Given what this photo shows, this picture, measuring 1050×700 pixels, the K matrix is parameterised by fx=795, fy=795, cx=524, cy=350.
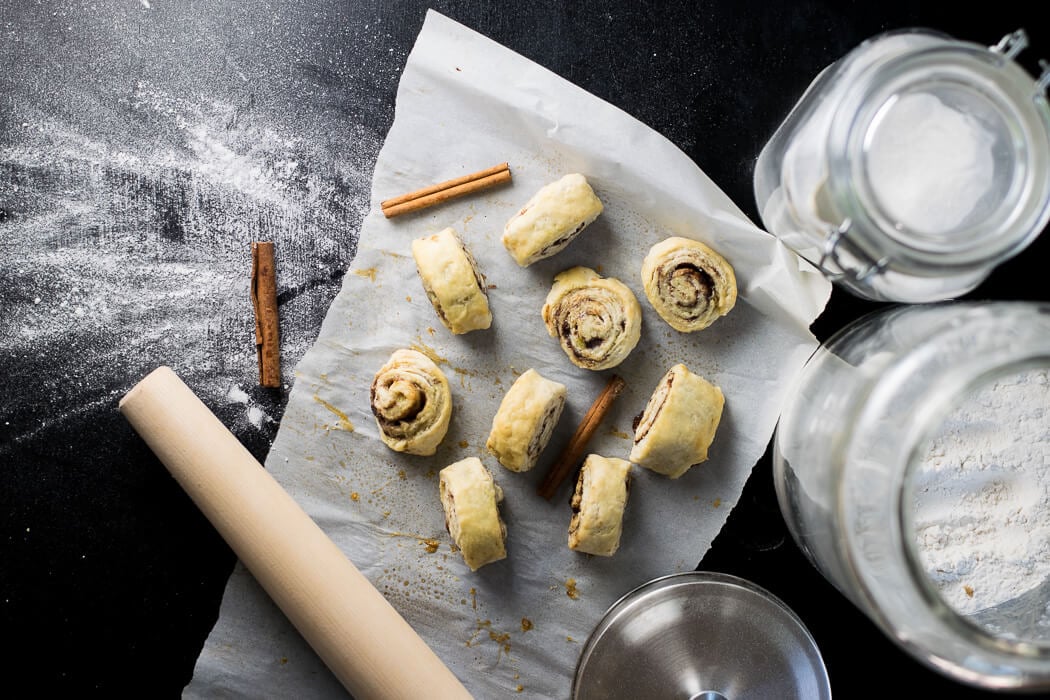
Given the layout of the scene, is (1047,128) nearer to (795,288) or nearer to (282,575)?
(795,288)

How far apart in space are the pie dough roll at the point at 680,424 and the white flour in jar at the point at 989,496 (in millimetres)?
409

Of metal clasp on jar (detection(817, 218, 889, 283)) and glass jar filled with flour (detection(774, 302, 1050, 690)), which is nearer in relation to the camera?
glass jar filled with flour (detection(774, 302, 1050, 690))

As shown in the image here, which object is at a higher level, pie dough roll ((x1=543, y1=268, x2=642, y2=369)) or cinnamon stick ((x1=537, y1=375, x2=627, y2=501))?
pie dough roll ((x1=543, y1=268, x2=642, y2=369))

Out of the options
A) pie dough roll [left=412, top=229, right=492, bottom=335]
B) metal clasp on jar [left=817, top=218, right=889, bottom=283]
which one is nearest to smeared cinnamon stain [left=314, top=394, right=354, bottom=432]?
pie dough roll [left=412, top=229, right=492, bottom=335]

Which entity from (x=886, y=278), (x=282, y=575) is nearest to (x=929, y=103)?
(x=886, y=278)

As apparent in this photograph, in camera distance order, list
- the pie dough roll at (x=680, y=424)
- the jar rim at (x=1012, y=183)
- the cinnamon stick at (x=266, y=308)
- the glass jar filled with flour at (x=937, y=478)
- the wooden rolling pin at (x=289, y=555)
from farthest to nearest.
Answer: the cinnamon stick at (x=266, y=308), the pie dough roll at (x=680, y=424), the wooden rolling pin at (x=289, y=555), the jar rim at (x=1012, y=183), the glass jar filled with flour at (x=937, y=478)

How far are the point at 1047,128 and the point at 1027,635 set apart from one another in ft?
2.92

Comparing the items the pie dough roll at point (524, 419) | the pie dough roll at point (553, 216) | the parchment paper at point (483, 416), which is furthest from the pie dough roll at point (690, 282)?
the pie dough roll at point (524, 419)

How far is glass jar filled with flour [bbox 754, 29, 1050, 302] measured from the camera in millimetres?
1292

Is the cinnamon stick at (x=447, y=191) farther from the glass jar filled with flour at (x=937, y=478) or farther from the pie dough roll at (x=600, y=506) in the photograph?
the glass jar filled with flour at (x=937, y=478)

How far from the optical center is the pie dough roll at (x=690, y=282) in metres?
1.62

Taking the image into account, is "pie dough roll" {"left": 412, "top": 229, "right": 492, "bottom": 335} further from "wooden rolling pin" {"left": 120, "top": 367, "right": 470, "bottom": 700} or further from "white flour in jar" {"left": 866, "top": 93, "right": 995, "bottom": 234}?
"white flour in jar" {"left": 866, "top": 93, "right": 995, "bottom": 234}

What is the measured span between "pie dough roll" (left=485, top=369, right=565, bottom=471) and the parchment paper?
70 millimetres

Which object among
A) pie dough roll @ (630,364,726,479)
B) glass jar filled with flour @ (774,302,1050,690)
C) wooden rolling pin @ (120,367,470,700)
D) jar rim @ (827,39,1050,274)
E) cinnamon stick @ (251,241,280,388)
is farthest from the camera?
cinnamon stick @ (251,241,280,388)
